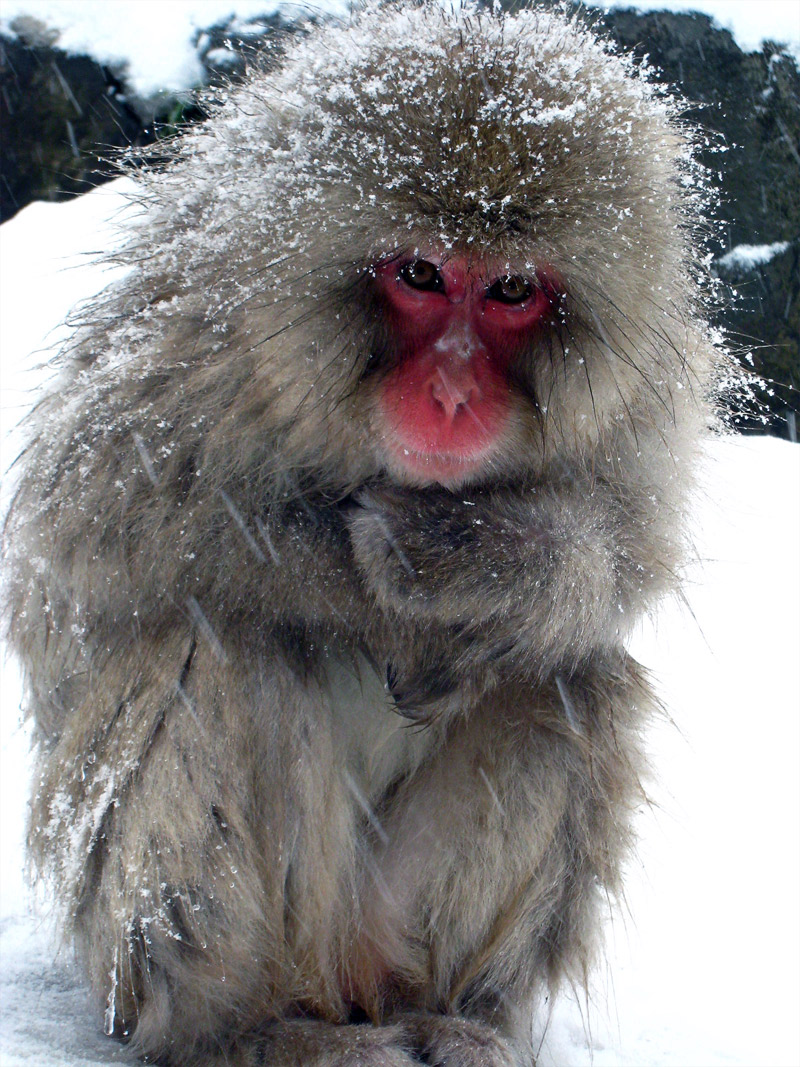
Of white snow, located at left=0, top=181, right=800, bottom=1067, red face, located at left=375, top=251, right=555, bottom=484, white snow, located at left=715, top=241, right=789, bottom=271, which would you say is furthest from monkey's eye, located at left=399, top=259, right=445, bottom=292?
white snow, located at left=715, top=241, right=789, bottom=271

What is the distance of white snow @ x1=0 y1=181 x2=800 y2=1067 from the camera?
77.4 inches

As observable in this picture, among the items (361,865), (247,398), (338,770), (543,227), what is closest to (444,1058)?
(361,865)

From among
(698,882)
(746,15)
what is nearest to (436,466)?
(698,882)

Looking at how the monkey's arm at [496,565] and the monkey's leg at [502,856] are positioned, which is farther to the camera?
the monkey's leg at [502,856]

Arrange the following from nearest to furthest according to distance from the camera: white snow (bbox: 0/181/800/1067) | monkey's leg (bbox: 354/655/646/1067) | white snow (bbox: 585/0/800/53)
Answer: monkey's leg (bbox: 354/655/646/1067), white snow (bbox: 0/181/800/1067), white snow (bbox: 585/0/800/53)

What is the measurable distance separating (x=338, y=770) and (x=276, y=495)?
18.4 inches

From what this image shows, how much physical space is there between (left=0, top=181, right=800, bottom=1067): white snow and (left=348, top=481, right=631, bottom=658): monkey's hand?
31 cm

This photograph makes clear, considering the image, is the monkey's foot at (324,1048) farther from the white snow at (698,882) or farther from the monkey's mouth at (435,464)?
the monkey's mouth at (435,464)

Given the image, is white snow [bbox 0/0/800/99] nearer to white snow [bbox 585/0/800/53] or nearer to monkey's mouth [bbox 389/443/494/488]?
white snow [bbox 585/0/800/53]

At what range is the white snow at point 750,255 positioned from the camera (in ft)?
19.1

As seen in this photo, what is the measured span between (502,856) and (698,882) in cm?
85

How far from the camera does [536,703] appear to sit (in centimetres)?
189

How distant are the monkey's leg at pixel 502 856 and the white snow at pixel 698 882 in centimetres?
16

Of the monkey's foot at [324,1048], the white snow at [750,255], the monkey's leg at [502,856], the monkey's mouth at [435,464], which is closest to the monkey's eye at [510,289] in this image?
the monkey's mouth at [435,464]
